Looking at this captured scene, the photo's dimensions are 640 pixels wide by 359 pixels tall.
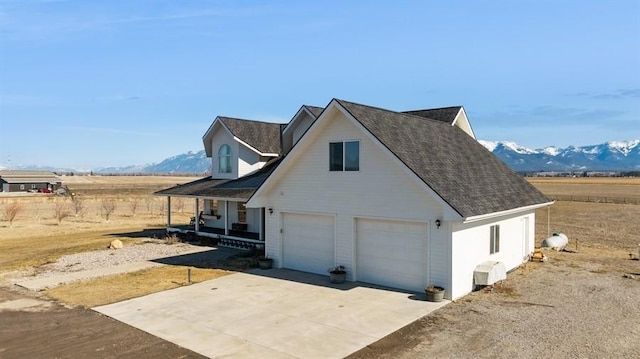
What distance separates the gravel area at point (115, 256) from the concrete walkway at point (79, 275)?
27.0 inches

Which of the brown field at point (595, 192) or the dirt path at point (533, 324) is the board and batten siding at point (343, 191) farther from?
the brown field at point (595, 192)

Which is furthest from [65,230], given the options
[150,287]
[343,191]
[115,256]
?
[343,191]

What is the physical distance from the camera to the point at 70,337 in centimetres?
1143

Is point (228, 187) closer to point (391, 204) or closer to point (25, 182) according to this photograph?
point (391, 204)

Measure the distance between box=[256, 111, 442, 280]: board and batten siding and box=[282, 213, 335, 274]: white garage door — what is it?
33 centimetres

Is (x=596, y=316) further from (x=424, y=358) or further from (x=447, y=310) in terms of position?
(x=424, y=358)

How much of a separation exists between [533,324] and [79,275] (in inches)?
652

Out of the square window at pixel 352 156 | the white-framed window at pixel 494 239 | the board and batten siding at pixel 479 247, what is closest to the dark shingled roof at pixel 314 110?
the square window at pixel 352 156

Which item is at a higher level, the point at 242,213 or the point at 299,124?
the point at 299,124

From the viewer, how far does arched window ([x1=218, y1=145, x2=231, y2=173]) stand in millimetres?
29806

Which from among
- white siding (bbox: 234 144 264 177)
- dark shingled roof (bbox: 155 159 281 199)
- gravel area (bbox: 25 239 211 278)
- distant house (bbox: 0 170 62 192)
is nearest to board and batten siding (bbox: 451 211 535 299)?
dark shingled roof (bbox: 155 159 281 199)

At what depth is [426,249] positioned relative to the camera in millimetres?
15109

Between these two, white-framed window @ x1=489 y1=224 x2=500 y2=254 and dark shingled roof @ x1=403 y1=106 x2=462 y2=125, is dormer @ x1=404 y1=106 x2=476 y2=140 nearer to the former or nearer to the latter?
dark shingled roof @ x1=403 y1=106 x2=462 y2=125

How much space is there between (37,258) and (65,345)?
13.9m
